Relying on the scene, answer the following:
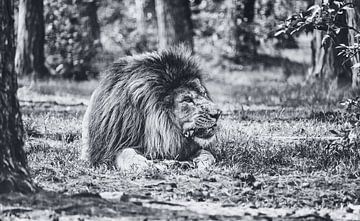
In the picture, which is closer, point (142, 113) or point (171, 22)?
point (142, 113)

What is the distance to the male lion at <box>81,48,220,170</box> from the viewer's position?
731 cm

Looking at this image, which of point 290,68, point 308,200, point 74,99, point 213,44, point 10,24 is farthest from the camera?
point 213,44

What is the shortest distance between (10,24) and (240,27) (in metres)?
15.2

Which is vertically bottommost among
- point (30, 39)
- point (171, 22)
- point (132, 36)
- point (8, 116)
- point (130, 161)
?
point (130, 161)

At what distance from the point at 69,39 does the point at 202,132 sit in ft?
42.8

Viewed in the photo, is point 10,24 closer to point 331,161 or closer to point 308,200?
point 308,200

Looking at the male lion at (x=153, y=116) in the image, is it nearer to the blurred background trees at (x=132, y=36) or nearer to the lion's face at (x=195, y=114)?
the lion's face at (x=195, y=114)

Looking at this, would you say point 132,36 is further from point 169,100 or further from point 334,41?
point 334,41

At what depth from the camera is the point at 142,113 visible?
Answer: 7.43 meters

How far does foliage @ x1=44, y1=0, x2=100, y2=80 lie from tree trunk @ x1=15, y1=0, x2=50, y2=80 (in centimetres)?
183

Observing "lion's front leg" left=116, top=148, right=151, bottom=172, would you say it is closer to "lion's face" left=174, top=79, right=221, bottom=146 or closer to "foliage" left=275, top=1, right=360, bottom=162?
"lion's face" left=174, top=79, right=221, bottom=146

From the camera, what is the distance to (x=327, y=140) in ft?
27.2

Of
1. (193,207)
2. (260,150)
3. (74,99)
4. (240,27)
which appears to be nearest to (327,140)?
(260,150)

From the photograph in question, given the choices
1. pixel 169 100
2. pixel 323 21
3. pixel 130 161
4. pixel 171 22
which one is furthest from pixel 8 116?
pixel 171 22
